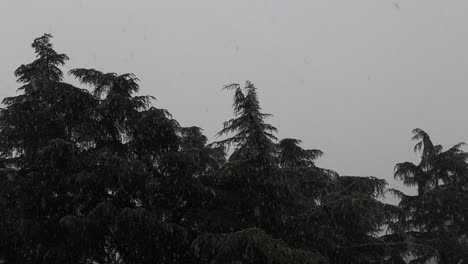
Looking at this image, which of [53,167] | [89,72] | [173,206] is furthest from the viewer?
[89,72]

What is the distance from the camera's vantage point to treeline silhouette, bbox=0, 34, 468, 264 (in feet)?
30.9

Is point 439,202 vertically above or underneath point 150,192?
above

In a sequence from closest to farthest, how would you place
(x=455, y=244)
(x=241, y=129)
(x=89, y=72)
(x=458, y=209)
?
(x=241, y=129)
(x=89, y=72)
(x=455, y=244)
(x=458, y=209)

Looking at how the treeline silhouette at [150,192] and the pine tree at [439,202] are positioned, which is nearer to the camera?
the treeline silhouette at [150,192]

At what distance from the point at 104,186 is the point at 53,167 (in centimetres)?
131

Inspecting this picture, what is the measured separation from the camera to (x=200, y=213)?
10.8 metres

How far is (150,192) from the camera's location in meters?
10.9

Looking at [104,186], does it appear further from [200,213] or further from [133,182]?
[200,213]

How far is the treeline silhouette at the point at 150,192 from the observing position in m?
9.41

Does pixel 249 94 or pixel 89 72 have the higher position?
pixel 89 72

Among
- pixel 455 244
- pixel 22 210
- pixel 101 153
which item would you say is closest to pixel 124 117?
pixel 101 153

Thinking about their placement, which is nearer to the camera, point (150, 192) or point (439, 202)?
point (150, 192)

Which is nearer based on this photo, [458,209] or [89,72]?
[89,72]

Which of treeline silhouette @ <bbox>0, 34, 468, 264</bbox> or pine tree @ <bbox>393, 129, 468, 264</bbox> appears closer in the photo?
treeline silhouette @ <bbox>0, 34, 468, 264</bbox>
